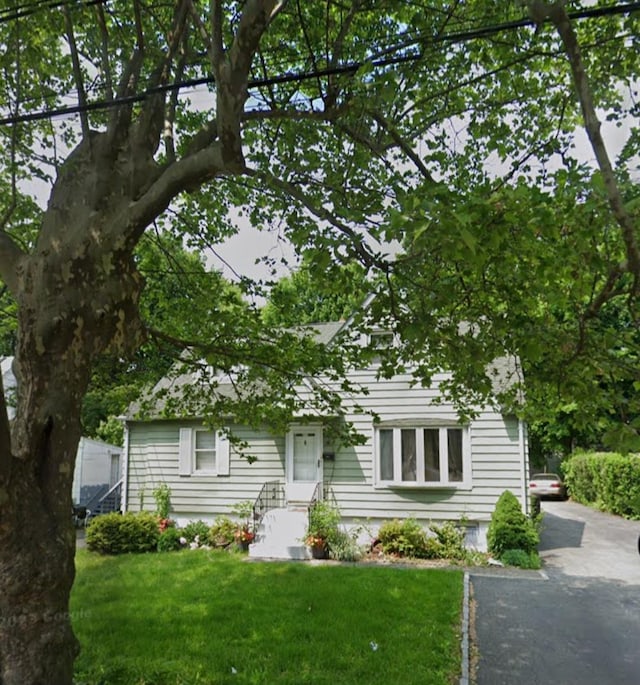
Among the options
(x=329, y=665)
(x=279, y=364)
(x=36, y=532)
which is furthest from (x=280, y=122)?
(x=329, y=665)

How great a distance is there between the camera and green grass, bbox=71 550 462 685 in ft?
16.4

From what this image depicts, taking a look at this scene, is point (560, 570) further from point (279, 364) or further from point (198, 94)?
point (198, 94)

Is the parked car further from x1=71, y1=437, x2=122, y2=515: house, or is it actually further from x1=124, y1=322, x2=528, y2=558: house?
x1=71, y1=437, x2=122, y2=515: house

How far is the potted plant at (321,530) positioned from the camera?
35.6 feet

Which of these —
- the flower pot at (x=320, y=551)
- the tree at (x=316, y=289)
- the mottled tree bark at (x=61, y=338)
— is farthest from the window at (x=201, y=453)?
the mottled tree bark at (x=61, y=338)

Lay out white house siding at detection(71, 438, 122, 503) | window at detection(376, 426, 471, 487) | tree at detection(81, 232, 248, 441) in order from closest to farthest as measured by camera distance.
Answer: tree at detection(81, 232, 248, 441)
window at detection(376, 426, 471, 487)
white house siding at detection(71, 438, 122, 503)

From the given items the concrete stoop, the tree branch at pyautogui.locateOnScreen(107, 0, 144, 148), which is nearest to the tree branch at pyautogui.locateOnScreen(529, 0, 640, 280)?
the tree branch at pyautogui.locateOnScreen(107, 0, 144, 148)

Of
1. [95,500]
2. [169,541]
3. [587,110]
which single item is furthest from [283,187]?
Answer: [95,500]

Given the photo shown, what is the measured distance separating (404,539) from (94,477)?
482 inches

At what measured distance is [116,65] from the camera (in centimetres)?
590

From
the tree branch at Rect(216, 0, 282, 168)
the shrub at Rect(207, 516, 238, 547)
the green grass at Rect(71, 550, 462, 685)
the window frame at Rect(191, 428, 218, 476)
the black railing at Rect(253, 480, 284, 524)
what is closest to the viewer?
the tree branch at Rect(216, 0, 282, 168)

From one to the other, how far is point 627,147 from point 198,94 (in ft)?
14.1

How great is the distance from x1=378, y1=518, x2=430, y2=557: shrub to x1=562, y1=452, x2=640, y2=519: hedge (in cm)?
630

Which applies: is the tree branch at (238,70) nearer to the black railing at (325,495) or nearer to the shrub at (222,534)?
the black railing at (325,495)
